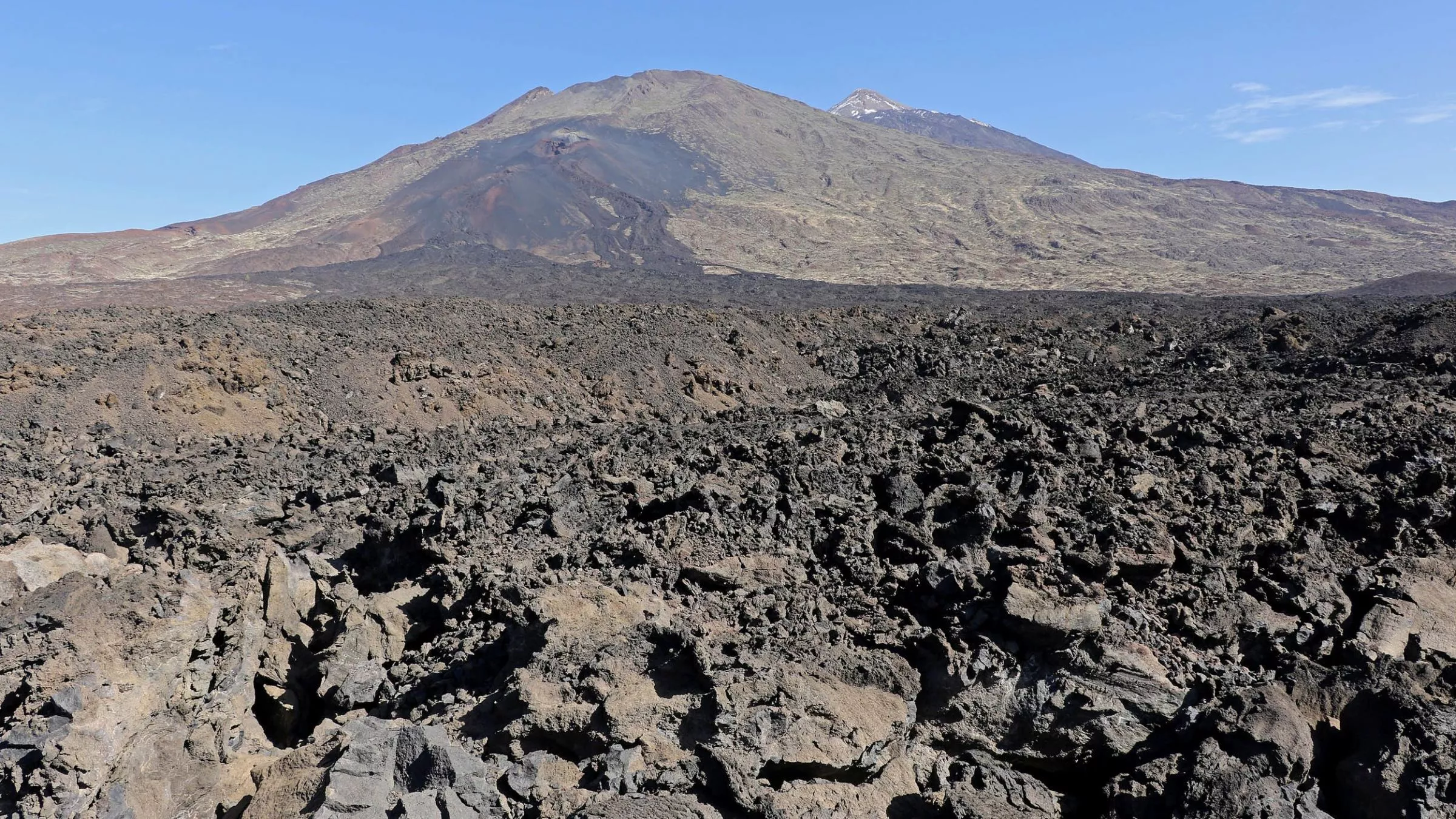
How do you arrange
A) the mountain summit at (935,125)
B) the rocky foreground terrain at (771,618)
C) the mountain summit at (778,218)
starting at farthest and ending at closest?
the mountain summit at (935,125)
the mountain summit at (778,218)
the rocky foreground terrain at (771,618)

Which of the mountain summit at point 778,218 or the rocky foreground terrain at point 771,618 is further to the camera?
the mountain summit at point 778,218

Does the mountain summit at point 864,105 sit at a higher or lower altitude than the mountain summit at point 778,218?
higher

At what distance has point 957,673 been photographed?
16.0ft

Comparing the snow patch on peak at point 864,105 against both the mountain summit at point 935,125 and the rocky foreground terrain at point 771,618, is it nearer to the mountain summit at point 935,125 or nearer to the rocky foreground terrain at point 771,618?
the mountain summit at point 935,125

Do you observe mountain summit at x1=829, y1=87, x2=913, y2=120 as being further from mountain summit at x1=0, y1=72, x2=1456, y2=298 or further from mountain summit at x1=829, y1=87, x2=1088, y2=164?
mountain summit at x1=0, y1=72, x2=1456, y2=298

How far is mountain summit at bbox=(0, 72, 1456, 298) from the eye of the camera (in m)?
41.4

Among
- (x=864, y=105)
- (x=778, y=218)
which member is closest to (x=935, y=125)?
(x=864, y=105)

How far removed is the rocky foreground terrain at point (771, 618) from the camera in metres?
4.25

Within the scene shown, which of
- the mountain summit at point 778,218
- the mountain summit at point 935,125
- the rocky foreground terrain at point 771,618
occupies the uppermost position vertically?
the mountain summit at point 935,125

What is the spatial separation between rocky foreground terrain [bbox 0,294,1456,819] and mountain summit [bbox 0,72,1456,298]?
28.7m

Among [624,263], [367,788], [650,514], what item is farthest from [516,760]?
[624,263]

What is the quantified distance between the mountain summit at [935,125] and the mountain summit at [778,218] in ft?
102

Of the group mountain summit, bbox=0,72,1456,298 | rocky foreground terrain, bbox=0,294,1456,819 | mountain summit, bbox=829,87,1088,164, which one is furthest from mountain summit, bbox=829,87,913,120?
rocky foreground terrain, bbox=0,294,1456,819

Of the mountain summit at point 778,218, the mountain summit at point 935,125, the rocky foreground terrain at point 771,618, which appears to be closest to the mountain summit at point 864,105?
the mountain summit at point 935,125
